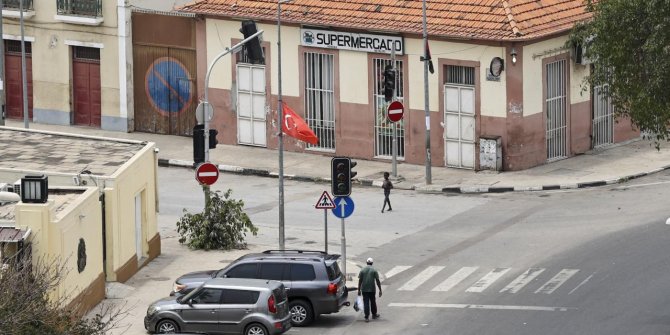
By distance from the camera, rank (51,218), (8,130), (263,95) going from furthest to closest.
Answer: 1. (263,95)
2. (8,130)
3. (51,218)

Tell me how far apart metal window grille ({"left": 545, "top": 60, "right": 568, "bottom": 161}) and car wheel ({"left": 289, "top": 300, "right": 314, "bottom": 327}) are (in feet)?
61.0

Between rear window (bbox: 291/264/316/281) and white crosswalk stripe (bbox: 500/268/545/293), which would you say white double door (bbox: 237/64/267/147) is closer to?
white crosswalk stripe (bbox: 500/268/545/293)

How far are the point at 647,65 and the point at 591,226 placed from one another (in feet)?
24.1

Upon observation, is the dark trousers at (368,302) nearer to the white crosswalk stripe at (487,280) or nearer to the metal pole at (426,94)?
the white crosswalk stripe at (487,280)

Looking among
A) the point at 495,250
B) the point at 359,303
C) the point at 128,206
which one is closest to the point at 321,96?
the point at 495,250

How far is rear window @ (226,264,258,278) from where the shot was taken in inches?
1459

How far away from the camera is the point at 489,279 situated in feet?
129

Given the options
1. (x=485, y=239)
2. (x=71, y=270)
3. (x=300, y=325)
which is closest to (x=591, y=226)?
(x=485, y=239)

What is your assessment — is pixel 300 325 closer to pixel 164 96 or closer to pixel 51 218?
pixel 51 218

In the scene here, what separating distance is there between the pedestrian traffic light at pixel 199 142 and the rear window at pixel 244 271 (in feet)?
20.8

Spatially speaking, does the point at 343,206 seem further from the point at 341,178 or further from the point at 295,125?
the point at 295,125

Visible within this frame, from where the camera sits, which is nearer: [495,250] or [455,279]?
[455,279]

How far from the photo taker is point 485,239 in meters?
43.6

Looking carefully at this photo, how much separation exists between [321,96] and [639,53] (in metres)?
18.4
